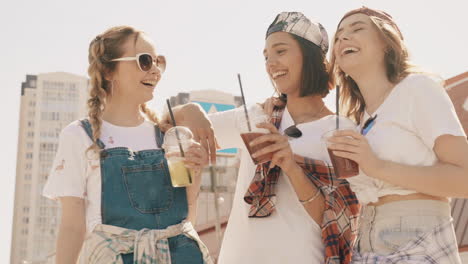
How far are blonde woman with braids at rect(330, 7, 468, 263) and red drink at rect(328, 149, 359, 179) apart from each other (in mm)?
57

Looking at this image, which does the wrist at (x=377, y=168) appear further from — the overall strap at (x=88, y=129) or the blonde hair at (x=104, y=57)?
the blonde hair at (x=104, y=57)

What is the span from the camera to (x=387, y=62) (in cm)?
307

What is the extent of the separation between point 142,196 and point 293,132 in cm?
92

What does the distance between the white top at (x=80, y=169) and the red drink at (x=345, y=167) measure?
1095mm

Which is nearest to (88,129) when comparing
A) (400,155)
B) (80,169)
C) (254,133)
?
(80,169)

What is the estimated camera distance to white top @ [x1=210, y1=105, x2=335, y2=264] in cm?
321

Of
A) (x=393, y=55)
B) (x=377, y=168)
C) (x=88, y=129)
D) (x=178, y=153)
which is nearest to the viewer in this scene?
(x=377, y=168)

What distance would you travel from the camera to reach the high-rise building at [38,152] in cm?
8269

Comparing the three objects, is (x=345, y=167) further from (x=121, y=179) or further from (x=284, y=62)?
(x=121, y=179)

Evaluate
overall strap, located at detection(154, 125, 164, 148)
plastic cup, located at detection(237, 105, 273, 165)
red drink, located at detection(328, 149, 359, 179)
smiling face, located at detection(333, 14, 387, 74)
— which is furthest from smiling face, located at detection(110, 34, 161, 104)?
red drink, located at detection(328, 149, 359, 179)

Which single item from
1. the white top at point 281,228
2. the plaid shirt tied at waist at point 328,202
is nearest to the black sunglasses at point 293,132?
the white top at point 281,228

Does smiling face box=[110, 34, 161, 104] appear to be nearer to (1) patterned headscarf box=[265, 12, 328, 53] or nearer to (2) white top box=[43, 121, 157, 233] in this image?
(2) white top box=[43, 121, 157, 233]

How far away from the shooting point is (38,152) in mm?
86000

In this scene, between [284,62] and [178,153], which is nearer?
[178,153]
